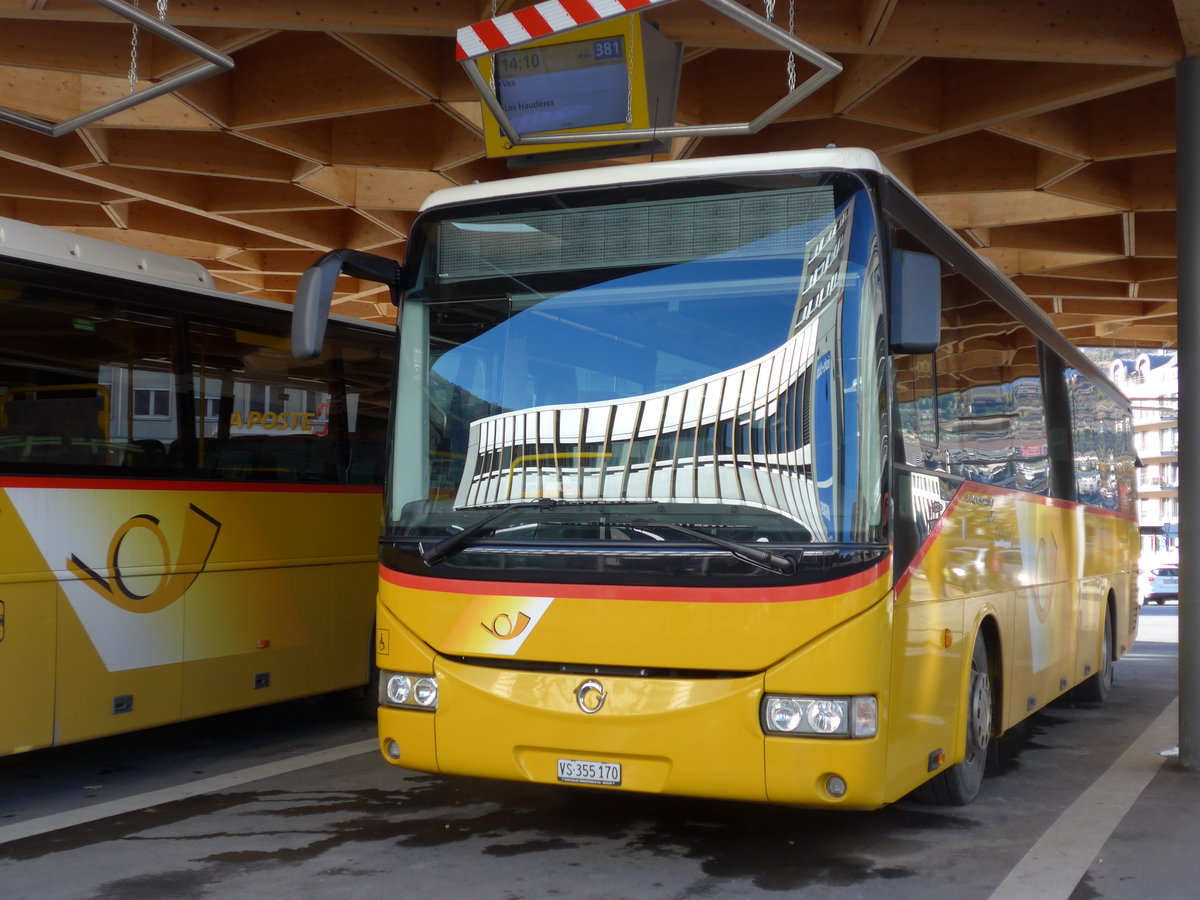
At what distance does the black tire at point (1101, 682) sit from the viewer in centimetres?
1211

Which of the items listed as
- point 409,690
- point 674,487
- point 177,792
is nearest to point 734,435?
point 674,487

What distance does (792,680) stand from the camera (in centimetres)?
529

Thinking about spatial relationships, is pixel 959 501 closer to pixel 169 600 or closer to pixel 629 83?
pixel 629 83

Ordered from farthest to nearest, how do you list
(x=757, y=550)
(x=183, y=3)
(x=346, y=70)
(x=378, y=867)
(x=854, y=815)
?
(x=346, y=70)
(x=183, y=3)
(x=854, y=815)
(x=378, y=867)
(x=757, y=550)

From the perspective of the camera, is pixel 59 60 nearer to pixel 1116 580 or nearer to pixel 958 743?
pixel 958 743

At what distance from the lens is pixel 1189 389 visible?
847cm

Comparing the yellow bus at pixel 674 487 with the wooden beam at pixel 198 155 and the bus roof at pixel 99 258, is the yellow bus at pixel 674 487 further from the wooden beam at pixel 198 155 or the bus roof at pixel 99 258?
the wooden beam at pixel 198 155

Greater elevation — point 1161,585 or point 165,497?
point 165,497

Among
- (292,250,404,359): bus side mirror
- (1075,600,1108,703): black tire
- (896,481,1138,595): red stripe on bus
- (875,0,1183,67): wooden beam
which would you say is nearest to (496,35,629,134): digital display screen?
(875,0,1183,67): wooden beam

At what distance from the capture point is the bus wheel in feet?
39.7

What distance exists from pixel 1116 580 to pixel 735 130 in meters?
7.50

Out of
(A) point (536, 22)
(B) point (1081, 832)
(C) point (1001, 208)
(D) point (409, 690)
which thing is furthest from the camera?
(C) point (1001, 208)

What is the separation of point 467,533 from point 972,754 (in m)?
3.35

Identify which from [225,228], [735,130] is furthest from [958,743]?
[225,228]
